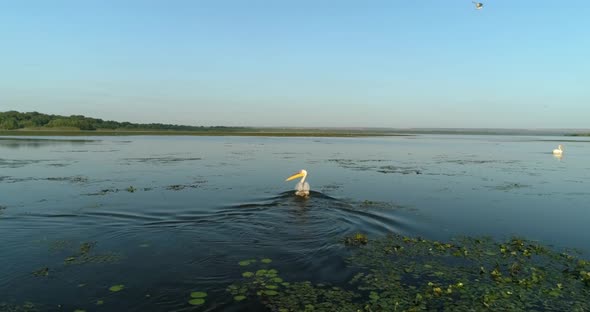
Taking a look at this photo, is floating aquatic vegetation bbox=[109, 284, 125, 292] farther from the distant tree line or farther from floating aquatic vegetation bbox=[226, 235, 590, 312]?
the distant tree line

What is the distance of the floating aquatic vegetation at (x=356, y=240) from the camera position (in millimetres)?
10961

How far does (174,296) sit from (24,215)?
9.13 metres

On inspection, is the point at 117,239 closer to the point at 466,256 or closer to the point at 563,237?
the point at 466,256

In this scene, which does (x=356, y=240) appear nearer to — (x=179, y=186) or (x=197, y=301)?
(x=197, y=301)

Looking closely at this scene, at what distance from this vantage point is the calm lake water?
315 inches

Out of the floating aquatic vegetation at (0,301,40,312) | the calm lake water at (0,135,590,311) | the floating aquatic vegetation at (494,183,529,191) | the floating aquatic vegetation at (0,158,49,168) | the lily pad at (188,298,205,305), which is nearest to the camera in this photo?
the floating aquatic vegetation at (0,301,40,312)

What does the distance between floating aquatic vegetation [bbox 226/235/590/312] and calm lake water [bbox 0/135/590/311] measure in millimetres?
651

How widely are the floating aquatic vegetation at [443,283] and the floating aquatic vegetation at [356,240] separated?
1.46 ft

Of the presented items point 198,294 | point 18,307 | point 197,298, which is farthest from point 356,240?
point 18,307

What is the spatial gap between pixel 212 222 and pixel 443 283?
24.6ft

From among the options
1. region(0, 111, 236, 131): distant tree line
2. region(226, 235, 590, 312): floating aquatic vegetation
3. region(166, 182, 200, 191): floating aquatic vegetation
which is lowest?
region(226, 235, 590, 312): floating aquatic vegetation

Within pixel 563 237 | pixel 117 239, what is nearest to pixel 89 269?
pixel 117 239

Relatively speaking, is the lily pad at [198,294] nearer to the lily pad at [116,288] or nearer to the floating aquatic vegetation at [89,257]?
the lily pad at [116,288]

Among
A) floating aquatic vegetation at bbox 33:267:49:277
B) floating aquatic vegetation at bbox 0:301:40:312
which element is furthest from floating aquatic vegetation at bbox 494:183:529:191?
floating aquatic vegetation at bbox 0:301:40:312
